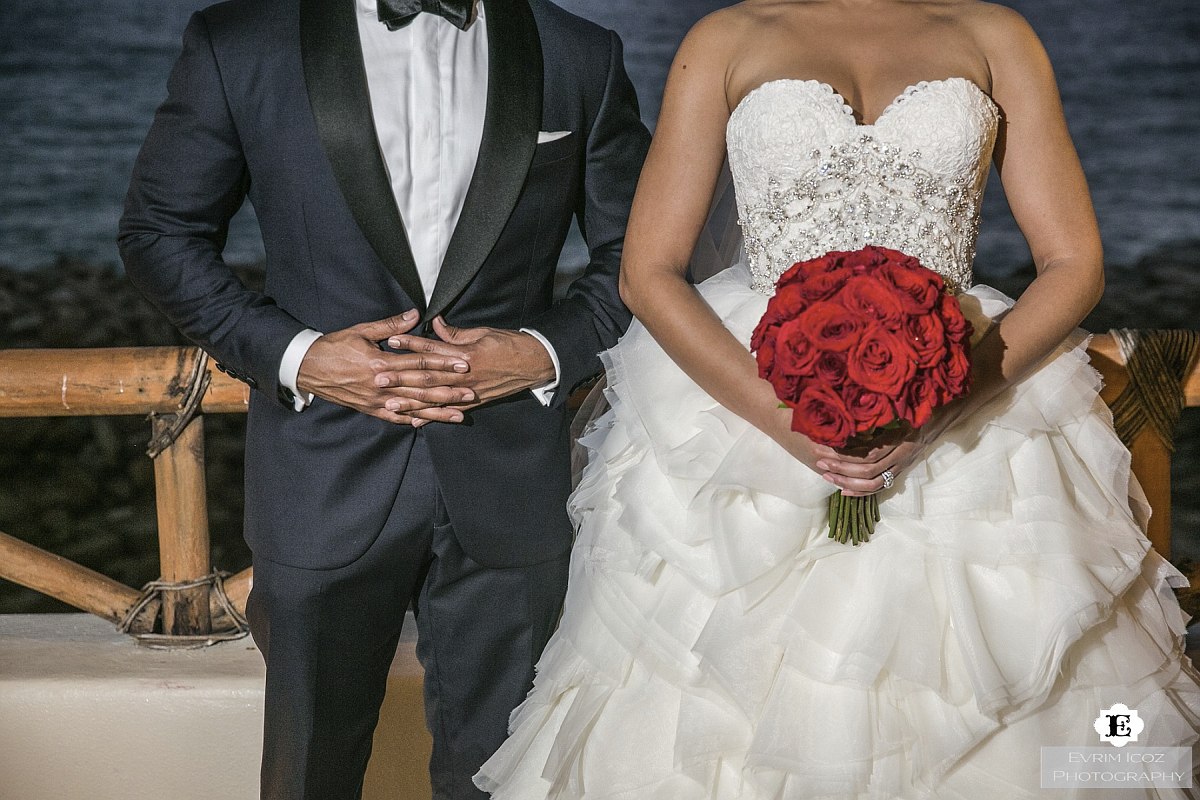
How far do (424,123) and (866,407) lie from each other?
78cm

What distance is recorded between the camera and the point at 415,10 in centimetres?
175

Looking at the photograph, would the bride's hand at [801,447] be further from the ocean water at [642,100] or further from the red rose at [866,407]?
the ocean water at [642,100]

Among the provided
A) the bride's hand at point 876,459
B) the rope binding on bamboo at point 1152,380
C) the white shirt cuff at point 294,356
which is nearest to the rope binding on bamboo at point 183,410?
the white shirt cuff at point 294,356

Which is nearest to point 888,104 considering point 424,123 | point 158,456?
point 424,123

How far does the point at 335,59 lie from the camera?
68.1 inches

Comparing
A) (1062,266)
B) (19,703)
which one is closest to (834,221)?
(1062,266)

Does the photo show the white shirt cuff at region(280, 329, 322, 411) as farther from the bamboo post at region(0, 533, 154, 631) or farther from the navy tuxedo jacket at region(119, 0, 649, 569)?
the bamboo post at region(0, 533, 154, 631)

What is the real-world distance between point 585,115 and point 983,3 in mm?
616

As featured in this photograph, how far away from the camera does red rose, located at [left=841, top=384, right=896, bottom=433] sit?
1361mm

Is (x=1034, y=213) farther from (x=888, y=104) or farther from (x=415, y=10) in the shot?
(x=415, y=10)

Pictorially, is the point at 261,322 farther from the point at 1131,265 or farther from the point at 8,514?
the point at 1131,265

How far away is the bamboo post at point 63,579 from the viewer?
259 cm

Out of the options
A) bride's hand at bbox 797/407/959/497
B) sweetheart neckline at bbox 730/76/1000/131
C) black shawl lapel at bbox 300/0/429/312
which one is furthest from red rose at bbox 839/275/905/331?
black shawl lapel at bbox 300/0/429/312

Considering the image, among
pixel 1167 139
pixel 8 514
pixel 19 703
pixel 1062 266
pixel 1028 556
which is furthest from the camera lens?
pixel 1167 139
